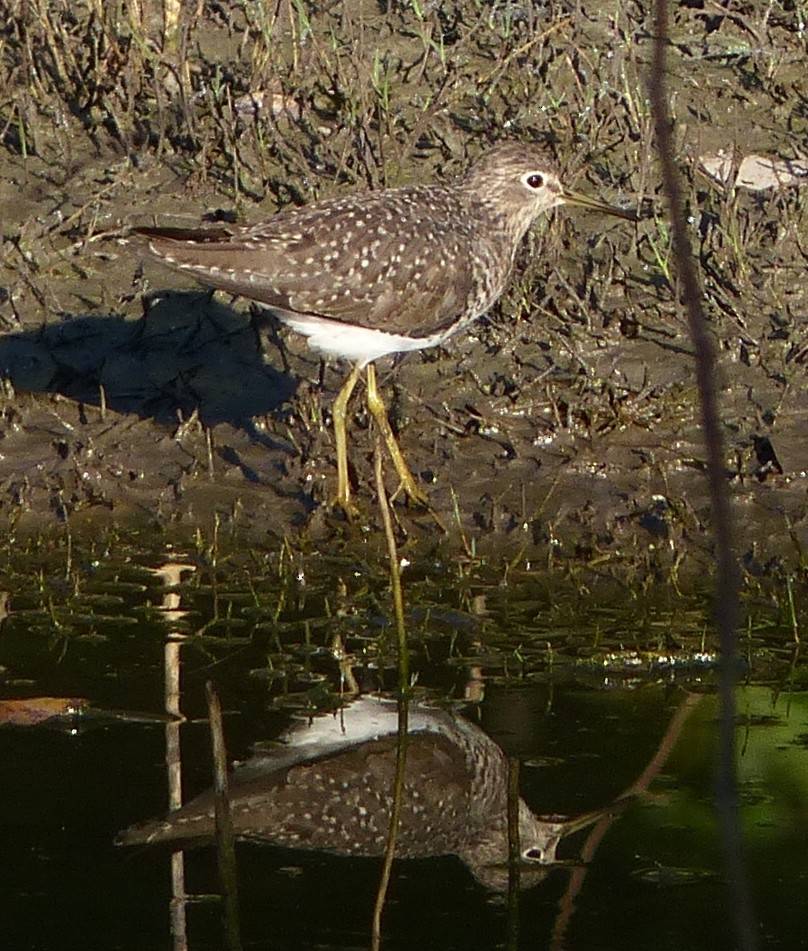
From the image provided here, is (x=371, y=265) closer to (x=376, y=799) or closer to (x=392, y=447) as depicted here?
(x=392, y=447)

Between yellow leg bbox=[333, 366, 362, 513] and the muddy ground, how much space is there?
3.3 inches

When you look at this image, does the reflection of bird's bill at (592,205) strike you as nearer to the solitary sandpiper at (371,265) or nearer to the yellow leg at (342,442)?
the solitary sandpiper at (371,265)

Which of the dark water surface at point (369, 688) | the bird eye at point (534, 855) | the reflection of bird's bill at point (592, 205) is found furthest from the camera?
the reflection of bird's bill at point (592, 205)

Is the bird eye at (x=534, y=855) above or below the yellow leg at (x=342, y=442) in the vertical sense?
below

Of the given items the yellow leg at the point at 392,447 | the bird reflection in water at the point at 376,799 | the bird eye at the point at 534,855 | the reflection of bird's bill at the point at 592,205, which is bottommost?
the bird reflection in water at the point at 376,799

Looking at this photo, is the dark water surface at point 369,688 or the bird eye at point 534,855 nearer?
the dark water surface at point 369,688

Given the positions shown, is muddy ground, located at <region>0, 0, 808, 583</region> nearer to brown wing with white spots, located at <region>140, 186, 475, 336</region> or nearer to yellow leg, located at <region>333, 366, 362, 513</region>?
yellow leg, located at <region>333, 366, 362, 513</region>

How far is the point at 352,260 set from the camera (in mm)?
6395

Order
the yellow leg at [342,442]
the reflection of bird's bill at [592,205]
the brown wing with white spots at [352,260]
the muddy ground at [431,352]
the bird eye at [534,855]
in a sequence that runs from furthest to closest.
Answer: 1. the reflection of bird's bill at [592,205]
2. the muddy ground at [431,352]
3. the yellow leg at [342,442]
4. the brown wing with white spots at [352,260]
5. the bird eye at [534,855]

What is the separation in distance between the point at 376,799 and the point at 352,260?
2.52 meters

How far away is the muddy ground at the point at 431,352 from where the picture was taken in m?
6.73

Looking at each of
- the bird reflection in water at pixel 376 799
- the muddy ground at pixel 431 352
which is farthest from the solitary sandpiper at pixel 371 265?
the bird reflection in water at pixel 376 799

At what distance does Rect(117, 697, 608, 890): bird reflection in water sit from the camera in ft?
13.8

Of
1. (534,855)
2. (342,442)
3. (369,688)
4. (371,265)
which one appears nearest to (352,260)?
(371,265)
